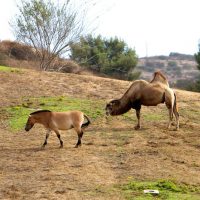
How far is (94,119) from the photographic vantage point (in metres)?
15.1

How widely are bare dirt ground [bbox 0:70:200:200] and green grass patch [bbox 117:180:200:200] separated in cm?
23

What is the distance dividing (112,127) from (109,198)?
6.65 meters

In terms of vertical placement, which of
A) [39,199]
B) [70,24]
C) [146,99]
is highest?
[70,24]

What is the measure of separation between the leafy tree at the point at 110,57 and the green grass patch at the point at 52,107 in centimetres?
2005

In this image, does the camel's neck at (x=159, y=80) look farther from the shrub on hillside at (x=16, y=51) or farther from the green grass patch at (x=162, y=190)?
the shrub on hillside at (x=16, y=51)

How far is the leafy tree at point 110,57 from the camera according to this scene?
39.9 metres

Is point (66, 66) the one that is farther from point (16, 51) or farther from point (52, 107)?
point (52, 107)

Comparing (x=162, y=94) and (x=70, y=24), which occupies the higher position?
(x=70, y=24)

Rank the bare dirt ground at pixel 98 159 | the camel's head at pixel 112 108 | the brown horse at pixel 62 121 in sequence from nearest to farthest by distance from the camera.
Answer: the bare dirt ground at pixel 98 159 → the brown horse at pixel 62 121 → the camel's head at pixel 112 108

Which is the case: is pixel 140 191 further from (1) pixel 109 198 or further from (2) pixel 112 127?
(2) pixel 112 127

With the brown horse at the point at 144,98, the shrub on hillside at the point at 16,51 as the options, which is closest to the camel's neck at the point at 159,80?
the brown horse at the point at 144,98

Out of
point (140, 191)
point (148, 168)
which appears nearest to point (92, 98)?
point (148, 168)

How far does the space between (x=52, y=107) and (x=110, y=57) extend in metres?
27.1

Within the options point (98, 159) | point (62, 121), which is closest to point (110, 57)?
point (62, 121)
